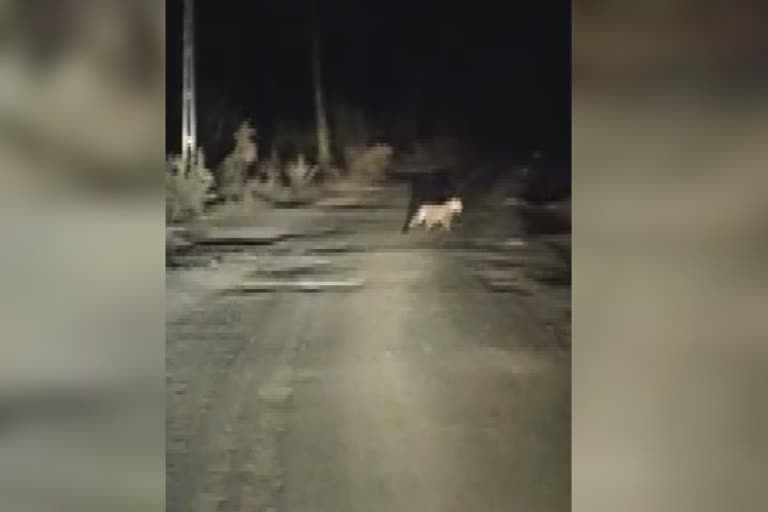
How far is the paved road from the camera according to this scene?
1144 mm

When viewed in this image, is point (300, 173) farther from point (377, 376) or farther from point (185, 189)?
point (377, 376)

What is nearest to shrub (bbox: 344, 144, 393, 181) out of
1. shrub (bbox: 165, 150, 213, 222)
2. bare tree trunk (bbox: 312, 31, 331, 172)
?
bare tree trunk (bbox: 312, 31, 331, 172)

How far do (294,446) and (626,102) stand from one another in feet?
1.80

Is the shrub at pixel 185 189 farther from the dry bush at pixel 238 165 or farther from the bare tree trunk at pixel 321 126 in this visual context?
the bare tree trunk at pixel 321 126

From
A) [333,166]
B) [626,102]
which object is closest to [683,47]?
[626,102]

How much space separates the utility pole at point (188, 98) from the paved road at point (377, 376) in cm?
11

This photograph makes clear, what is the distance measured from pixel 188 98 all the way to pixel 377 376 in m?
0.38

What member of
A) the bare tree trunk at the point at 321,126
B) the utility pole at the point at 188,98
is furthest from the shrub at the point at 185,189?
the bare tree trunk at the point at 321,126

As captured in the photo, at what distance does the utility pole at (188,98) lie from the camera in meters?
1.15

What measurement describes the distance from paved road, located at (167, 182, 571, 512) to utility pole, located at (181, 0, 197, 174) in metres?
0.11

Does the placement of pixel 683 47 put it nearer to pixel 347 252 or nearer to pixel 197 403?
pixel 347 252

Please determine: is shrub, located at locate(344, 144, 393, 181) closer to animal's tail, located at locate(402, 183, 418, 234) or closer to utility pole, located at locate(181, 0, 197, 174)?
animal's tail, located at locate(402, 183, 418, 234)

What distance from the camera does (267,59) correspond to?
Answer: 116cm

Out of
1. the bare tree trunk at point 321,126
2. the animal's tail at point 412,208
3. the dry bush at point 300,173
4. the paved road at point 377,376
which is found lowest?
the paved road at point 377,376
